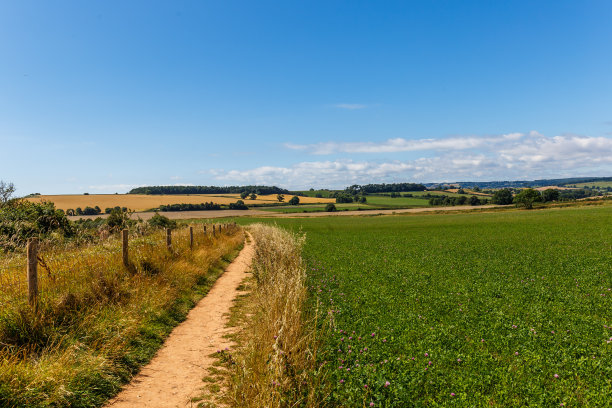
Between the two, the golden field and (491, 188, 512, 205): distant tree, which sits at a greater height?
the golden field

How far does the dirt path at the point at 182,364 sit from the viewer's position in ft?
17.5

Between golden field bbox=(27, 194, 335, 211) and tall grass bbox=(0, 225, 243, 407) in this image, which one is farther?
golden field bbox=(27, 194, 335, 211)

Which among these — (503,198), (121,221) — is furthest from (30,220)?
(503,198)

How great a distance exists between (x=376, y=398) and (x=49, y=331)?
249 inches

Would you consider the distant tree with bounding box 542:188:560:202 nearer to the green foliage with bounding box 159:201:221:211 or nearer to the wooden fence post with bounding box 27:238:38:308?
the green foliage with bounding box 159:201:221:211

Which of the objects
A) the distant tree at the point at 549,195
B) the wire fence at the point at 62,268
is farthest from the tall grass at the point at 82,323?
the distant tree at the point at 549,195

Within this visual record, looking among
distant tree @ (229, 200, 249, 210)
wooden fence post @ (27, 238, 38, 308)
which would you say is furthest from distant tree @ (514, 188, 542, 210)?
wooden fence post @ (27, 238, 38, 308)

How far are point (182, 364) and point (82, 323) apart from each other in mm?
2303

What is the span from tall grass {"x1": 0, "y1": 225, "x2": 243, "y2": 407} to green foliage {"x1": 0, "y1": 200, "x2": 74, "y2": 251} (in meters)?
5.33

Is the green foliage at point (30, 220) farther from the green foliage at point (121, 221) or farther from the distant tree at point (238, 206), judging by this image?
the distant tree at point (238, 206)

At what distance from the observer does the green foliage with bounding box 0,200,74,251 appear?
1389 centimetres

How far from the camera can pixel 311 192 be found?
172 meters

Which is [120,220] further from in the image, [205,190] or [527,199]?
[205,190]

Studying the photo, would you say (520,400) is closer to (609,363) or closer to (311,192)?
(609,363)
